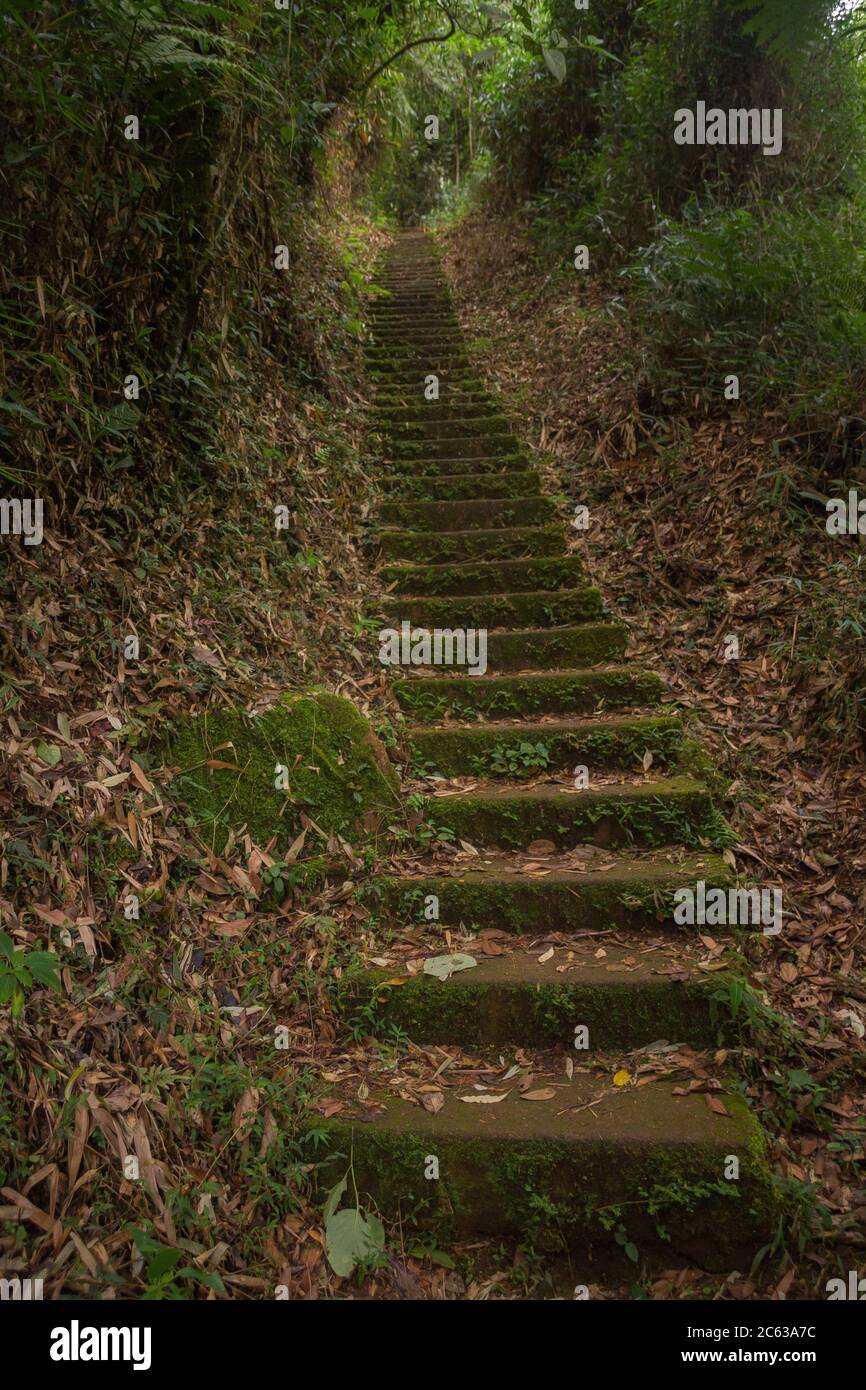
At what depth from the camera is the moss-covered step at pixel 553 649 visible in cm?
449

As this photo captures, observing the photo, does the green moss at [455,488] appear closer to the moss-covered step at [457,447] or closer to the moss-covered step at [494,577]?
the moss-covered step at [457,447]

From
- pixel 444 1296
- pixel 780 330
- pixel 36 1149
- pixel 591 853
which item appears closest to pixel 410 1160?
pixel 444 1296


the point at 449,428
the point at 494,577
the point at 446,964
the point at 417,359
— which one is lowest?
the point at 446,964

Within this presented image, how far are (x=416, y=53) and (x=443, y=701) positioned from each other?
13.3 meters

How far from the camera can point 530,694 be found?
13.9 ft

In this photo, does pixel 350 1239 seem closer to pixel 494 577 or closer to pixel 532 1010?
pixel 532 1010

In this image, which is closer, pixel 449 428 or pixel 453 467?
pixel 453 467

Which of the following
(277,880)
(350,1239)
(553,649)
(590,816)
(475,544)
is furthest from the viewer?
(475,544)

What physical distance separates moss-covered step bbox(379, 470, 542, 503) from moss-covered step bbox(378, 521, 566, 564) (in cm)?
41

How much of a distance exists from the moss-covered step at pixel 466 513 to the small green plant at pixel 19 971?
4082mm

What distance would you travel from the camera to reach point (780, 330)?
504 cm

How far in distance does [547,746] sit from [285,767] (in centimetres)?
127

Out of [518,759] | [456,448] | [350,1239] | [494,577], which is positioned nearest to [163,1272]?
[350,1239]

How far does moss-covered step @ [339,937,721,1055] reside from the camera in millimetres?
2773
